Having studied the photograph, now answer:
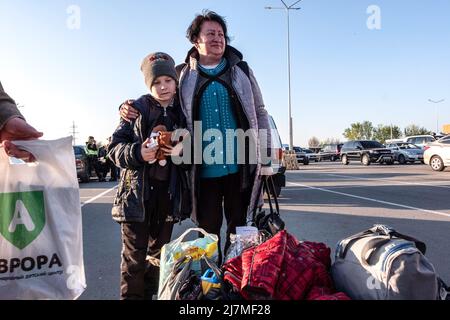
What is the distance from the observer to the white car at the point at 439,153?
1566cm

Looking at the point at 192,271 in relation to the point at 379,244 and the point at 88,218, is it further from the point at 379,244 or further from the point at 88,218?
the point at 88,218

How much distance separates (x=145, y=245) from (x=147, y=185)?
41 centimetres

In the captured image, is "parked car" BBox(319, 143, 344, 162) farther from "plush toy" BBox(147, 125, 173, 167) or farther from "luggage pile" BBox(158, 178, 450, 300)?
"luggage pile" BBox(158, 178, 450, 300)

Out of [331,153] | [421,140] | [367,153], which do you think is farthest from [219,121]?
[331,153]

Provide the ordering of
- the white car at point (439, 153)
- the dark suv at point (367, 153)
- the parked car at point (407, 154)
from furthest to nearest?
the parked car at point (407, 154)
the dark suv at point (367, 153)
the white car at point (439, 153)

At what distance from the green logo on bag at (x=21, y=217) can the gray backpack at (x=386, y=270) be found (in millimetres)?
1531

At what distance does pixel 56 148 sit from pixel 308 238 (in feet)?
12.5

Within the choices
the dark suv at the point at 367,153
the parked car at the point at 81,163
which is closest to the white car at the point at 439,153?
the dark suv at the point at 367,153

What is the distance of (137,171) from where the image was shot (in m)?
2.46

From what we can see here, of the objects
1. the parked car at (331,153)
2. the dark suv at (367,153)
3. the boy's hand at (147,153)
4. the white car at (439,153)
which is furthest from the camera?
the parked car at (331,153)

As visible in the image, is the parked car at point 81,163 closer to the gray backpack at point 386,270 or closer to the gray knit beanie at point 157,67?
the gray knit beanie at point 157,67

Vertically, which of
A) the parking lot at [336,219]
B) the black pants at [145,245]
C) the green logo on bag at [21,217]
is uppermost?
the green logo on bag at [21,217]

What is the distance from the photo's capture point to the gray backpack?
1597mm
